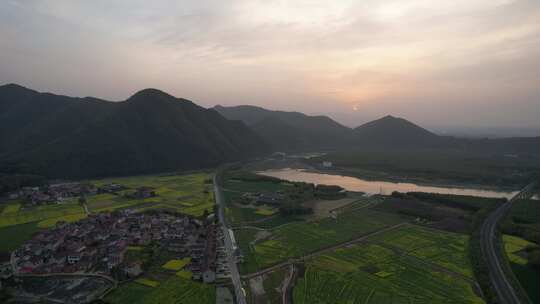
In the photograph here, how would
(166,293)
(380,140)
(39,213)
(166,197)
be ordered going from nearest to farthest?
1. (166,293)
2. (39,213)
3. (166,197)
4. (380,140)

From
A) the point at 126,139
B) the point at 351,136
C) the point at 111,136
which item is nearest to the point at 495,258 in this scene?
the point at 126,139

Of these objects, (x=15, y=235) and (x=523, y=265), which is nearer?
(x=523, y=265)

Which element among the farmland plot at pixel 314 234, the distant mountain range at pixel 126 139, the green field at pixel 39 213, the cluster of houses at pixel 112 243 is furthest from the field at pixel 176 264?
the distant mountain range at pixel 126 139

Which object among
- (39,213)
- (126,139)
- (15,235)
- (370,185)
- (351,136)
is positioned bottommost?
(15,235)

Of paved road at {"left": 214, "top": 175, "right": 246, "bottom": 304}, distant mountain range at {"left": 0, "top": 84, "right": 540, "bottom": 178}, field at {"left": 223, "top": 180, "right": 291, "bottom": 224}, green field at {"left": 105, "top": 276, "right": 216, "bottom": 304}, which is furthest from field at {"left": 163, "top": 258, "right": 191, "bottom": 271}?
distant mountain range at {"left": 0, "top": 84, "right": 540, "bottom": 178}

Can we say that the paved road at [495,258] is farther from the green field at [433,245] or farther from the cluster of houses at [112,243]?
the cluster of houses at [112,243]

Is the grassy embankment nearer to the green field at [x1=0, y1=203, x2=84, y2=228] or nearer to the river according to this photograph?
the river

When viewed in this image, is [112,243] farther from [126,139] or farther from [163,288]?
[126,139]

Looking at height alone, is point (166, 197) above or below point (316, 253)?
above
